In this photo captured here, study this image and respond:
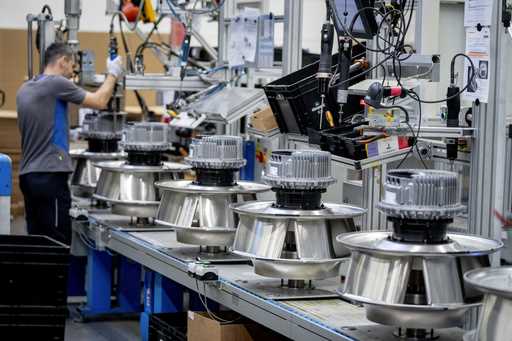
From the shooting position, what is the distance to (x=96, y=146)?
617 cm

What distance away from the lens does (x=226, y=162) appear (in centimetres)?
415

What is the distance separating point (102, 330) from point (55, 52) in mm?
1566

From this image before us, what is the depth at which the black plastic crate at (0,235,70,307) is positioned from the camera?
13.7 feet

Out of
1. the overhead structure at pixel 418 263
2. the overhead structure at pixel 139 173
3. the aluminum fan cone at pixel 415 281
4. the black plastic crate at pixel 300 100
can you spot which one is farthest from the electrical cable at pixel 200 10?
the aluminum fan cone at pixel 415 281

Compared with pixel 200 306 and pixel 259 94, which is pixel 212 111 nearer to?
pixel 259 94

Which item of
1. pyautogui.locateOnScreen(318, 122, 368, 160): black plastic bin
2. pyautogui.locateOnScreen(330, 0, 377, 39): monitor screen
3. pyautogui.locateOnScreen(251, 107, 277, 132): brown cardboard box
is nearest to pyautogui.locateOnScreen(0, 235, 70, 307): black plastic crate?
pyautogui.locateOnScreen(251, 107, 277, 132): brown cardboard box

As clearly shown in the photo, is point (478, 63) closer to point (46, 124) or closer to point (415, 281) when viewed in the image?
point (415, 281)

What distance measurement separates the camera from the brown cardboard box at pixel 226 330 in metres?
3.74

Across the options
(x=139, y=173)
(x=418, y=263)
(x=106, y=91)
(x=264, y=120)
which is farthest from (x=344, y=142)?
(x=106, y=91)

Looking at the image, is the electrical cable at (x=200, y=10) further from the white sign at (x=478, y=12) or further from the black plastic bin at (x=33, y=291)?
the white sign at (x=478, y=12)

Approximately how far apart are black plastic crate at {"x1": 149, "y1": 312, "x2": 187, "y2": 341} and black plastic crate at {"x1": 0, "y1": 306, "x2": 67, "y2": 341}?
1.64 ft

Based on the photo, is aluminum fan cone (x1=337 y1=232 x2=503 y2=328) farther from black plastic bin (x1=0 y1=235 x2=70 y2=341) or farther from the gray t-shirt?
the gray t-shirt

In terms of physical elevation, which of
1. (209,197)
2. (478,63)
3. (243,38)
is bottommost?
(209,197)

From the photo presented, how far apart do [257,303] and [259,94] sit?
1.77 m
